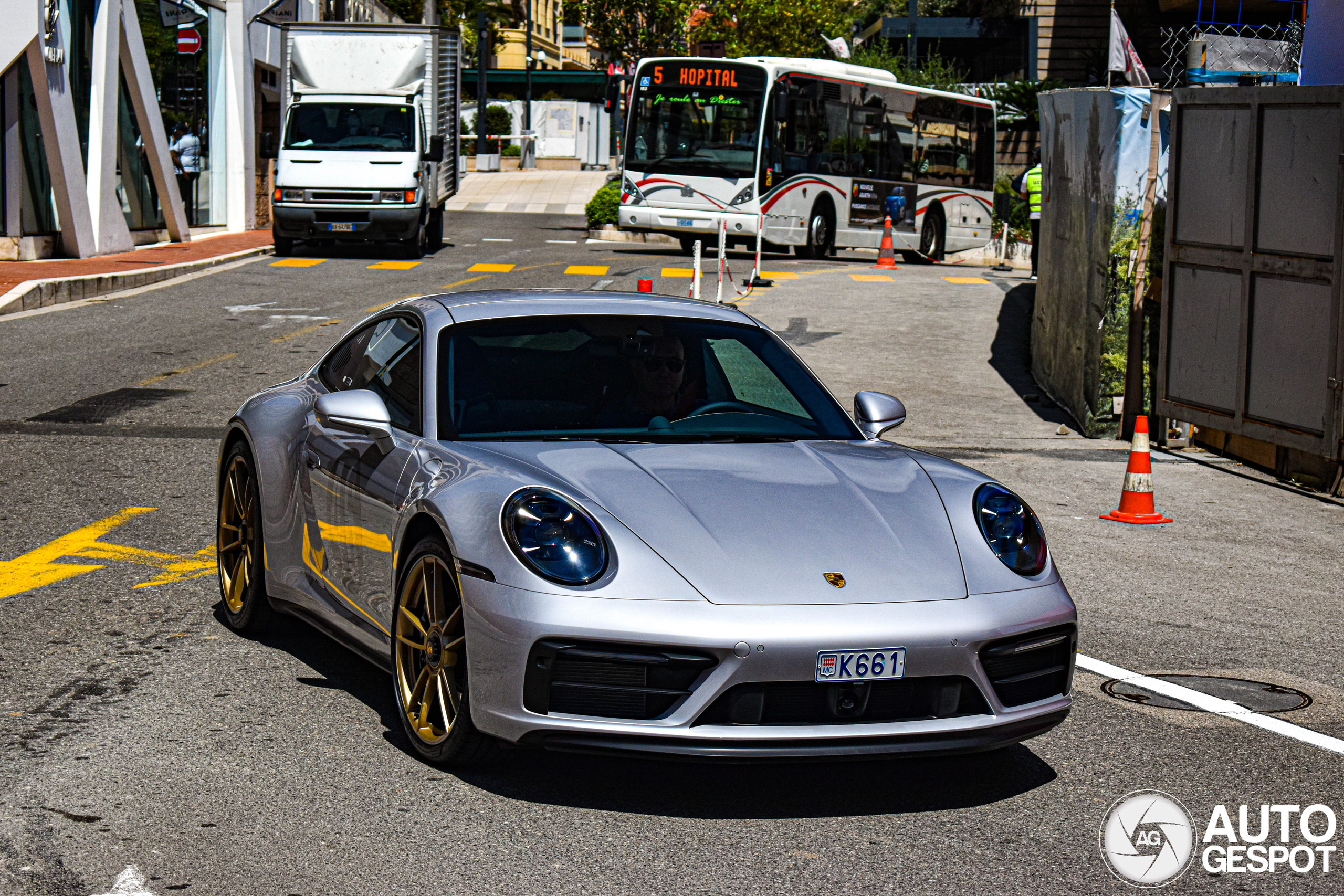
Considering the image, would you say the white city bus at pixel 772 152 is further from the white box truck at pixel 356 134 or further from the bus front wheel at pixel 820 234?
the white box truck at pixel 356 134

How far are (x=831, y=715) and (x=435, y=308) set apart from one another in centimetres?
220

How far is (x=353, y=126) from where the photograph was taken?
90.9ft

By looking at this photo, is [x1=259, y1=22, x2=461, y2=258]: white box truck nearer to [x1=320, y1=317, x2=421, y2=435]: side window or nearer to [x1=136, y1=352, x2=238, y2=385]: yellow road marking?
[x1=136, y1=352, x2=238, y2=385]: yellow road marking

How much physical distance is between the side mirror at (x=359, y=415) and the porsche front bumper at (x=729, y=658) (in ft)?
3.14

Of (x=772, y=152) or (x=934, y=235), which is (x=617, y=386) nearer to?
(x=772, y=152)

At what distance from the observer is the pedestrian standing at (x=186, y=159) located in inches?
1292

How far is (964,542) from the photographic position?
4750 mm

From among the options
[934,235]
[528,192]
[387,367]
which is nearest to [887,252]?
[934,235]

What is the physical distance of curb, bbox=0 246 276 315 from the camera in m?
19.6

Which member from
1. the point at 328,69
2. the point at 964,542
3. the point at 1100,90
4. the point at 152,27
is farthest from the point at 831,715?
the point at 152,27

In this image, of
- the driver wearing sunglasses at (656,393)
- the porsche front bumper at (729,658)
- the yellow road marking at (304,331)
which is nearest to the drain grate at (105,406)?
the yellow road marking at (304,331)

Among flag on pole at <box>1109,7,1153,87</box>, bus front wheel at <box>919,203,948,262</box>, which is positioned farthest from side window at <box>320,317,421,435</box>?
bus front wheel at <box>919,203,948,262</box>

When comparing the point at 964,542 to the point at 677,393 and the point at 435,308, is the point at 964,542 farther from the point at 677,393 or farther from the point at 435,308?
the point at 435,308

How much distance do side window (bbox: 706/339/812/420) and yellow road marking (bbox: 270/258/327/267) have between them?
828 inches
